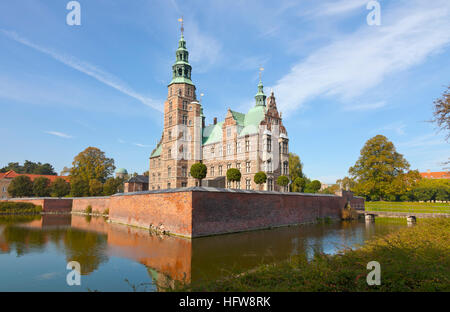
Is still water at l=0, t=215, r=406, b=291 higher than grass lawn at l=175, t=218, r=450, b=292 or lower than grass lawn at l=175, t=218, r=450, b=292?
lower

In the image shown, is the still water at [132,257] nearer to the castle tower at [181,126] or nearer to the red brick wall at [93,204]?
the red brick wall at [93,204]

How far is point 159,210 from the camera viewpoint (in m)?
22.1

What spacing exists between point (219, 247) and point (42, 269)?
8.69m

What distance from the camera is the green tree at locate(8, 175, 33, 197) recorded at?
181ft

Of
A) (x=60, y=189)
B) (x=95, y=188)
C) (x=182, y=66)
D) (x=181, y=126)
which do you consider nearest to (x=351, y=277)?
(x=181, y=126)

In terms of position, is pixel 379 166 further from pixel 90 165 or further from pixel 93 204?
Answer: pixel 90 165

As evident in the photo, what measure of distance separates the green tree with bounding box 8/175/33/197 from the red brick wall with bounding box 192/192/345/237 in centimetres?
5487

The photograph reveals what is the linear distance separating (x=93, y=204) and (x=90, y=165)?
43.4 feet

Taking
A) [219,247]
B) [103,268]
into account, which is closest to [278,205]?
[219,247]

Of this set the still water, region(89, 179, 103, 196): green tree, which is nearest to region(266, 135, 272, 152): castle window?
the still water

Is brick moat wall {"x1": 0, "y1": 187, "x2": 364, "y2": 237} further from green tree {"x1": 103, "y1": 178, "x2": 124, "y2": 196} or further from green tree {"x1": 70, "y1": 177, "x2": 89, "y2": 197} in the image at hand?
green tree {"x1": 70, "y1": 177, "x2": 89, "y2": 197}

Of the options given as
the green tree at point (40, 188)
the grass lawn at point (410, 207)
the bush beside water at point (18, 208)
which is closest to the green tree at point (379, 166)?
the grass lawn at point (410, 207)

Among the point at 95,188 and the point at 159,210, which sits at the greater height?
the point at 95,188
